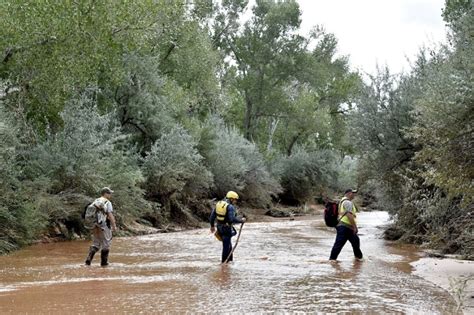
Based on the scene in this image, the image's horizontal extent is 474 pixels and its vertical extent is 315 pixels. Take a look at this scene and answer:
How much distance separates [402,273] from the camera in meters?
14.2

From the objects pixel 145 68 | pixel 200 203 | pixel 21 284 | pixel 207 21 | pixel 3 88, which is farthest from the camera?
pixel 207 21

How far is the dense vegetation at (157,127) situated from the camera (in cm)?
1467

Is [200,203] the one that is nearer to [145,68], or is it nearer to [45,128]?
[145,68]

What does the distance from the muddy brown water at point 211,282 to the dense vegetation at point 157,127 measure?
5.69 ft

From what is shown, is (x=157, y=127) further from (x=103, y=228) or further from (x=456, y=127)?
(x=456, y=127)

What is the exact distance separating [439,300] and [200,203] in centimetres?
2321

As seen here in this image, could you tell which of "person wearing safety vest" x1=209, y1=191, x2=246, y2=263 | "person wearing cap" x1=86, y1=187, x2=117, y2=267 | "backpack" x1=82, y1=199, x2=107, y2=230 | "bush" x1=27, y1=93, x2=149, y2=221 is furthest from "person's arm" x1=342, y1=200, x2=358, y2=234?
"bush" x1=27, y1=93, x2=149, y2=221

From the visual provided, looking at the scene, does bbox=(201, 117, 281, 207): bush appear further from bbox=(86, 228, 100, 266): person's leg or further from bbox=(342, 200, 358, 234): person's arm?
bbox=(86, 228, 100, 266): person's leg

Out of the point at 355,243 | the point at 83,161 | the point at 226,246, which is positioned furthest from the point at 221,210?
the point at 83,161

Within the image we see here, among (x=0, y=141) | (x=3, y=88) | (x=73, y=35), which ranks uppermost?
(x=73, y=35)

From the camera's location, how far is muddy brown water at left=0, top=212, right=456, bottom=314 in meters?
9.71

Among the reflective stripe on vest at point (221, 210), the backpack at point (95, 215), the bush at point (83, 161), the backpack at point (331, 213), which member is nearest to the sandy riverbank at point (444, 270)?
the backpack at point (331, 213)

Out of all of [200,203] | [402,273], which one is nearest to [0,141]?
[402,273]

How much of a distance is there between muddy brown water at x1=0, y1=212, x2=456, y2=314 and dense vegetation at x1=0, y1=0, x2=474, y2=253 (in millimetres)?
1733
